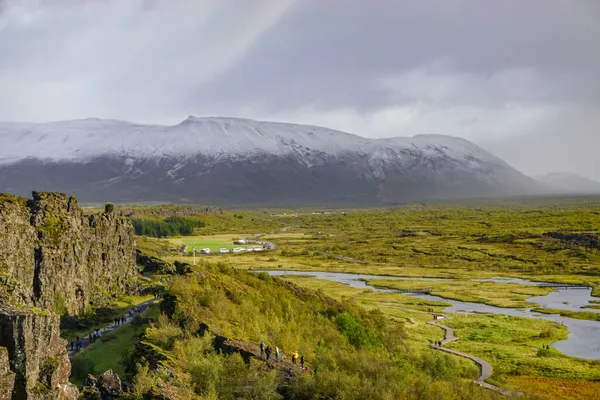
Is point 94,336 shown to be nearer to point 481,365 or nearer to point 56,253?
point 56,253

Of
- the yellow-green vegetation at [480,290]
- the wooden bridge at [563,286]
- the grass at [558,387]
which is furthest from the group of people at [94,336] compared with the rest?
the wooden bridge at [563,286]

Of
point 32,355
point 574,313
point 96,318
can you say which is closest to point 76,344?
point 96,318

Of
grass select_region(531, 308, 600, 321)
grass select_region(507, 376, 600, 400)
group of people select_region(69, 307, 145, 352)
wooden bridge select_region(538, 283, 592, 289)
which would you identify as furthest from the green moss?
wooden bridge select_region(538, 283, 592, 289)

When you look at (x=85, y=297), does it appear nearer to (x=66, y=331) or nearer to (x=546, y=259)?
(x=66, y=331)

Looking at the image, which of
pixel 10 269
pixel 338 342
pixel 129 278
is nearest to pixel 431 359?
pixel 338 342

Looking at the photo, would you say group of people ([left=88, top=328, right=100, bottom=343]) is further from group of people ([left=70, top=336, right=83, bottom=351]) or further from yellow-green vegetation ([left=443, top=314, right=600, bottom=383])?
yellow-green vegetation ([left=443, top=314, right=600, bottom=383])
